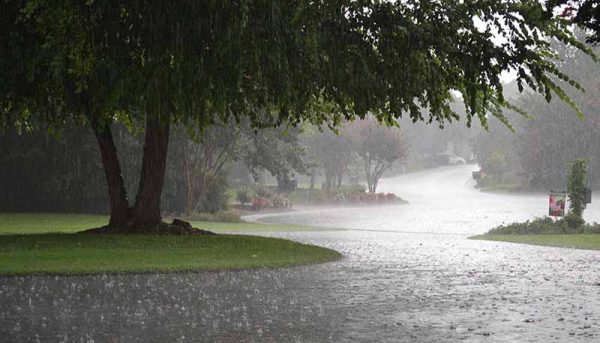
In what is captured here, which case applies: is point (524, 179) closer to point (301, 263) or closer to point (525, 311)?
point (301, 263)

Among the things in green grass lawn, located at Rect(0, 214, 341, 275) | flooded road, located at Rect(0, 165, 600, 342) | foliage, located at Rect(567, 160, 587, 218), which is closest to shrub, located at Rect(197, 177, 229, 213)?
foliage, located at Rect(567, 160, 587, 218)

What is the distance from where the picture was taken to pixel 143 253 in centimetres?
1652

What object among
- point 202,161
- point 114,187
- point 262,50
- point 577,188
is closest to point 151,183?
point 114,187

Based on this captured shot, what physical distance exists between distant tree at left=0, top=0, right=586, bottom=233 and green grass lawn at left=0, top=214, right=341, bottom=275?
2.83 m

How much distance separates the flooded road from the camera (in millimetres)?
8438

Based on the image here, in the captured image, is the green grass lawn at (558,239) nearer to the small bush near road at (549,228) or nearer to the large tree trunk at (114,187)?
the small bush near road at (549,228)

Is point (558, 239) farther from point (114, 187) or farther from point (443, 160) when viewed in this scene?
point (443, 160)

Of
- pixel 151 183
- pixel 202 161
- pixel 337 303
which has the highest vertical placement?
pixel 202 161

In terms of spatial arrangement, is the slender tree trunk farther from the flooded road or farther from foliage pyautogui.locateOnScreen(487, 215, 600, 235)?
foliage pyautogui.locateOnScreen(487, 215, 600, 235)

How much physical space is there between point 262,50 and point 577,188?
19483 millimetres

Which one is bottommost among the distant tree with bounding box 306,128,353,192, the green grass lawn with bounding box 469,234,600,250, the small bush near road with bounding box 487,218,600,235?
the green grass lawn with bounding box 469,234,600,250

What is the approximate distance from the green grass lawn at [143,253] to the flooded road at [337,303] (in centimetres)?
84

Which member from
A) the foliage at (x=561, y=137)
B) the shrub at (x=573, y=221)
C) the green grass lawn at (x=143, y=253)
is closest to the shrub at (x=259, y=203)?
the shrub at (x=573, y=221)

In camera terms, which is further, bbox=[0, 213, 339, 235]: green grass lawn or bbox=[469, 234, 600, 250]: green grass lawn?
bbox=[0, 213, 339, 235]: green grass lawn
